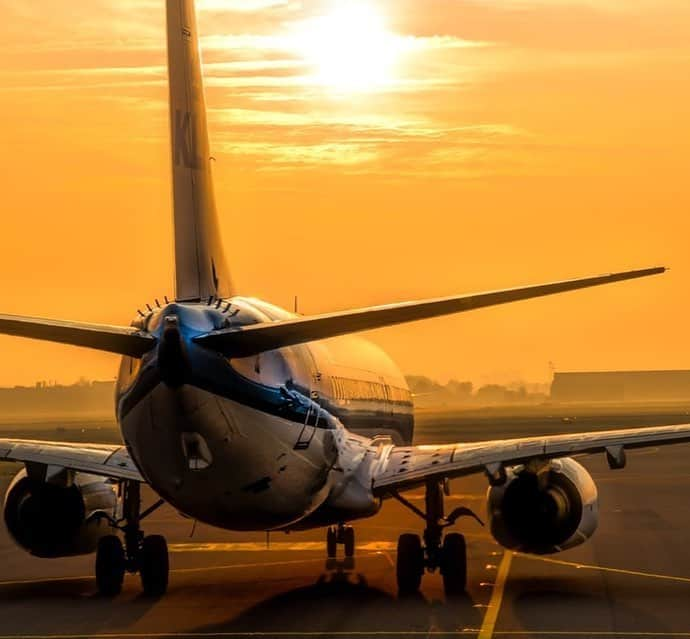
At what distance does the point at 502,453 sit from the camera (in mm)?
30500

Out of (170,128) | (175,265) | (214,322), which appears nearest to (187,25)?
(170,128)

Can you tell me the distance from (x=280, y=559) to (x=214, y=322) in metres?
13.0

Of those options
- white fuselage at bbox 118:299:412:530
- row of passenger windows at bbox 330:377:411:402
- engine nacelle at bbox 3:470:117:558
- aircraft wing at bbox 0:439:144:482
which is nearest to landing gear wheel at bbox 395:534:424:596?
white fuselage at bbox 118:299:412:530

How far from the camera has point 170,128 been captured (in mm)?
30156

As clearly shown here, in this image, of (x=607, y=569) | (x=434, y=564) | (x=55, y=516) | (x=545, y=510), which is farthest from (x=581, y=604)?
(x=55, y=516)

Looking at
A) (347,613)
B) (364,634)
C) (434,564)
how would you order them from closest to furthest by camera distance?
1. (364,634)
2. (347,613)
3. (434,564)

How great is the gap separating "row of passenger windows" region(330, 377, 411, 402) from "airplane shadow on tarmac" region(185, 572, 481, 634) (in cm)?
373

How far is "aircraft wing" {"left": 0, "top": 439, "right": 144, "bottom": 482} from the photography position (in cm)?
3139

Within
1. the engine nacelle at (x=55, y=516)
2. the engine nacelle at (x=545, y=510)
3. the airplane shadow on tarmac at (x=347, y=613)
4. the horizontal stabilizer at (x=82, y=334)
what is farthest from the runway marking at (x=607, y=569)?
the horizontal stabilizer at (x=82, y=334)

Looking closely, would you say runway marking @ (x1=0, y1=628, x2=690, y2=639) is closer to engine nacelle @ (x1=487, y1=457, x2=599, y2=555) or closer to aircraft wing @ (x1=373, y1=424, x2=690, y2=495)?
aircraft wing @ (x1=373, y1=424, x2=690, y2=495)

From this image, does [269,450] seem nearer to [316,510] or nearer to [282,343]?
[282,343]

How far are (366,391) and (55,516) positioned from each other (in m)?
7.41

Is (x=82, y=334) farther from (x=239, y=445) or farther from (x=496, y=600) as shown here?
(x=496, y=600)

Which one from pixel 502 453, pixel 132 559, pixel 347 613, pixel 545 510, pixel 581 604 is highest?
pixel 502 453
